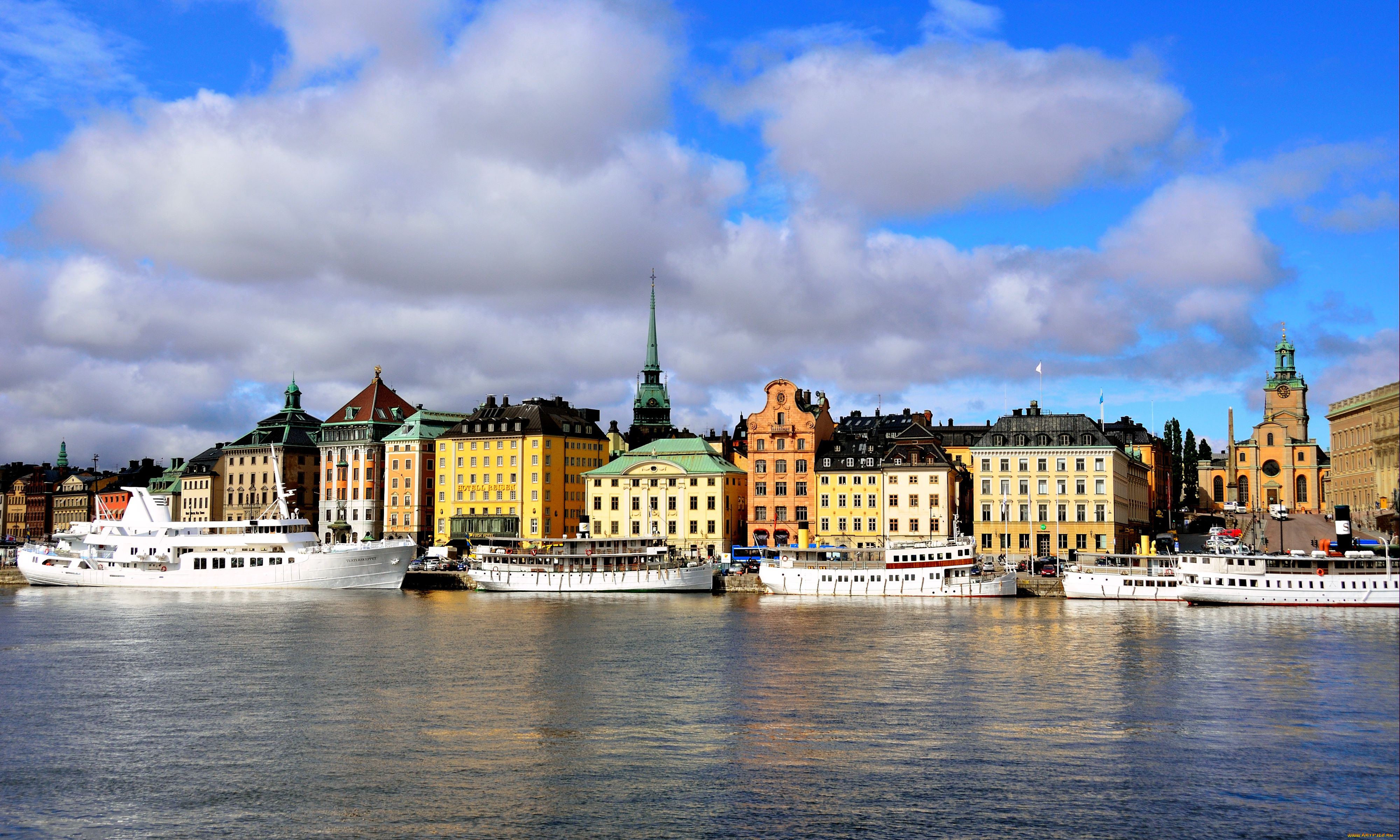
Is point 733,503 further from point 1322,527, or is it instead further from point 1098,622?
point 1098,622

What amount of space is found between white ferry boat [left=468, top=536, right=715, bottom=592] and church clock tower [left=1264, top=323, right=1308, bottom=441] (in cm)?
9295

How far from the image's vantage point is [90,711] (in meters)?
46.9

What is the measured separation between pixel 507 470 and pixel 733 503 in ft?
105

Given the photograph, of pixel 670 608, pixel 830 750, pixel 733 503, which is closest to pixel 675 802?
pixel 830 750

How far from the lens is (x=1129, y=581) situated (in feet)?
364

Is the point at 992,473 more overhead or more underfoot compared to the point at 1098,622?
more overhead

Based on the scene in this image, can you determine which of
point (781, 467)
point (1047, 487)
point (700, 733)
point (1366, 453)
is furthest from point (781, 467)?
point (700, 733)

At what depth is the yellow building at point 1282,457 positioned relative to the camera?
579 ft

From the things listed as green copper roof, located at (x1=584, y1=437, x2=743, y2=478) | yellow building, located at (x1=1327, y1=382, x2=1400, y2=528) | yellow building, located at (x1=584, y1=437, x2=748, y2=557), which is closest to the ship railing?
yellow building, located at (x1=584, y1=437, x2=748, y2=557)

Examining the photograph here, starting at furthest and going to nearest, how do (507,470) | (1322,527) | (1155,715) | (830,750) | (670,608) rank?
(507,470) → (1322,527) → (670,608) → (1155,715) → (830,750)

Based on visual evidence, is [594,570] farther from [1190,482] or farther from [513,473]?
[1190,482]

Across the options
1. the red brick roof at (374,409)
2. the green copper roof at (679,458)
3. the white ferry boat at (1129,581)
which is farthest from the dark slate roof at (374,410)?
the white ferry boat at (1129,581)

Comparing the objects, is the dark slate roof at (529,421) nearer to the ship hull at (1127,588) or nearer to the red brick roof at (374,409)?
the red brick roof at (374,409)

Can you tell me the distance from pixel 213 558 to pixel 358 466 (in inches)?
2425
